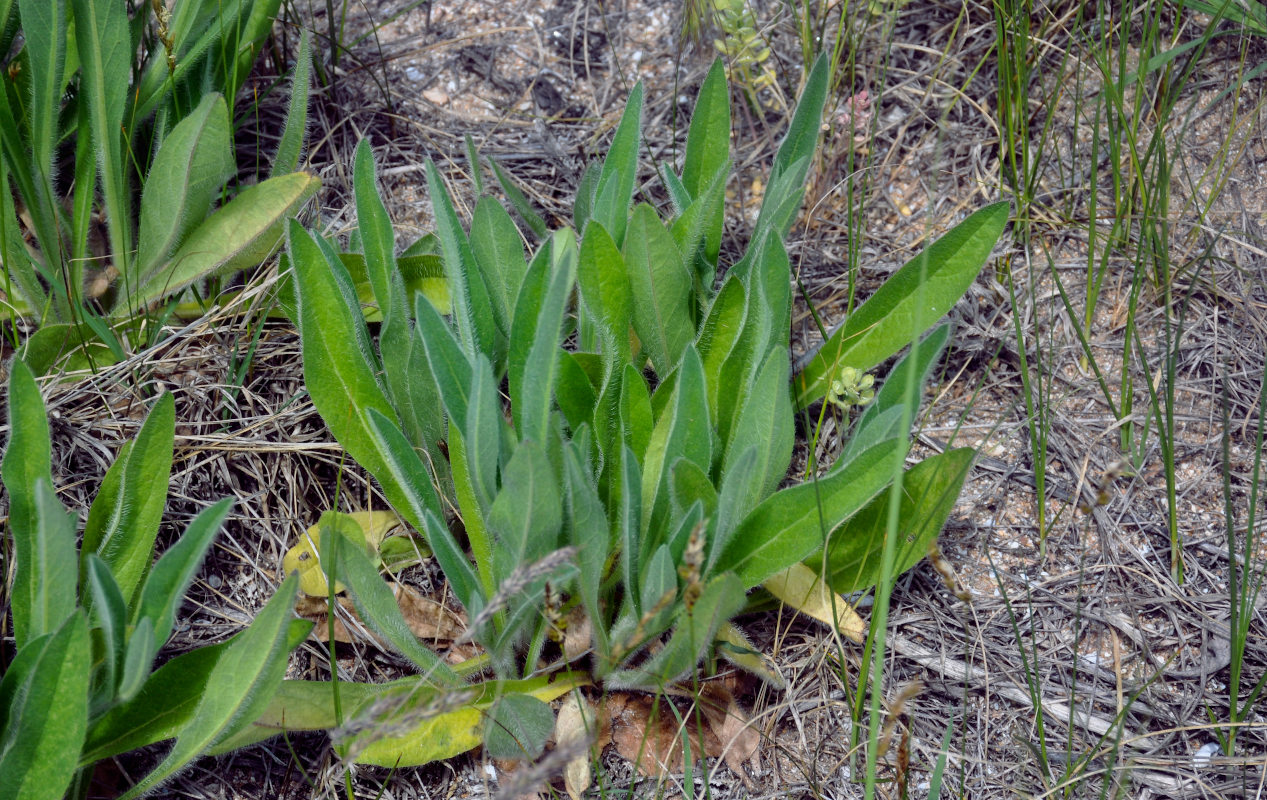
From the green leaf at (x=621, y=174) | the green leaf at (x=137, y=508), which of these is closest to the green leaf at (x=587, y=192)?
the green leaf at (x=621, y=174)

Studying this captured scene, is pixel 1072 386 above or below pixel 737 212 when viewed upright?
below

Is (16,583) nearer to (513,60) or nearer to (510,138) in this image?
(510,138)

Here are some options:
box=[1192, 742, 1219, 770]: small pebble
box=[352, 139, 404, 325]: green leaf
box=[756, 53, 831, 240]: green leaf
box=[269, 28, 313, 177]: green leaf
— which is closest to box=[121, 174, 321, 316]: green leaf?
box=[269, 28, 313, 177]: green leaf

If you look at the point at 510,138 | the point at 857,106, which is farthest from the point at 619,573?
the point at 857,106

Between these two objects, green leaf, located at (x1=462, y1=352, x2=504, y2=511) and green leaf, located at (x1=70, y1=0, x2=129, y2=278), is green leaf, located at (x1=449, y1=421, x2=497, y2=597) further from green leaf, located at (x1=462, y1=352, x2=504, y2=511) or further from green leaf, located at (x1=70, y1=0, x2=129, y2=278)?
green leaf, located at (x1=70, y1=0, x2=129, y2=278)

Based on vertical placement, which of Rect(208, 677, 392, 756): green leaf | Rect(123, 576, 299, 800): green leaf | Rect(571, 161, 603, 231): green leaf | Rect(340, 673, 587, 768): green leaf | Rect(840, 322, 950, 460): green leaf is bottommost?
Rect(340, 673, 587, 768): green leaf

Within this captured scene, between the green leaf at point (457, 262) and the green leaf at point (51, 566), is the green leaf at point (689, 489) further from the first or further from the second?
the green leaf at point (51, 566)

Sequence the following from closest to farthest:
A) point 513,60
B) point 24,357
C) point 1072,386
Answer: point 24,357, point 1072,386, point 513,60
